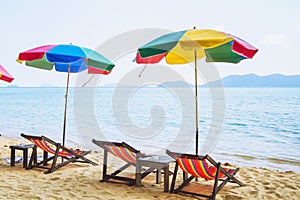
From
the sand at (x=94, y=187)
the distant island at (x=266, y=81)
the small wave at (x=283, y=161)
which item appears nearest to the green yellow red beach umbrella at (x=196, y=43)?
the sand at (x=94, y=187)

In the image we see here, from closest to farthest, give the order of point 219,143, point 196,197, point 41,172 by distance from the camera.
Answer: point 196,197
point 41,172
point 219,143

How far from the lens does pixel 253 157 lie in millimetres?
7879

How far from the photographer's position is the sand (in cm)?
357

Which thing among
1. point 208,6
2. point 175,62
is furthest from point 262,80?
point 175,62

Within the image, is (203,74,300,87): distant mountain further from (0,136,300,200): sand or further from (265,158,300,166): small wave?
(0,136,300,200): sand

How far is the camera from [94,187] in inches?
155

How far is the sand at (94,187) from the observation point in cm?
357

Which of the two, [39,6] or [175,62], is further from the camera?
[39,6]

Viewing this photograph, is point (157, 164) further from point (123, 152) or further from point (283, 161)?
point (283, 161)

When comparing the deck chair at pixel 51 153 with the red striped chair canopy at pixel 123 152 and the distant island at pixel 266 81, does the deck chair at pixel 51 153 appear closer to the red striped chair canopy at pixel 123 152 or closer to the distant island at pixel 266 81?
the red striped chair canopy at pixel 123 152

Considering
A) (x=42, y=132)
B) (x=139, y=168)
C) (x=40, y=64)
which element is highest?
(x=40, y=64)

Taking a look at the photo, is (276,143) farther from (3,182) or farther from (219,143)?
(3,182)

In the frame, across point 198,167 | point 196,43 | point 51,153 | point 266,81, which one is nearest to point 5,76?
point 51,153

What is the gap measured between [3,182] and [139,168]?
1.70 m
